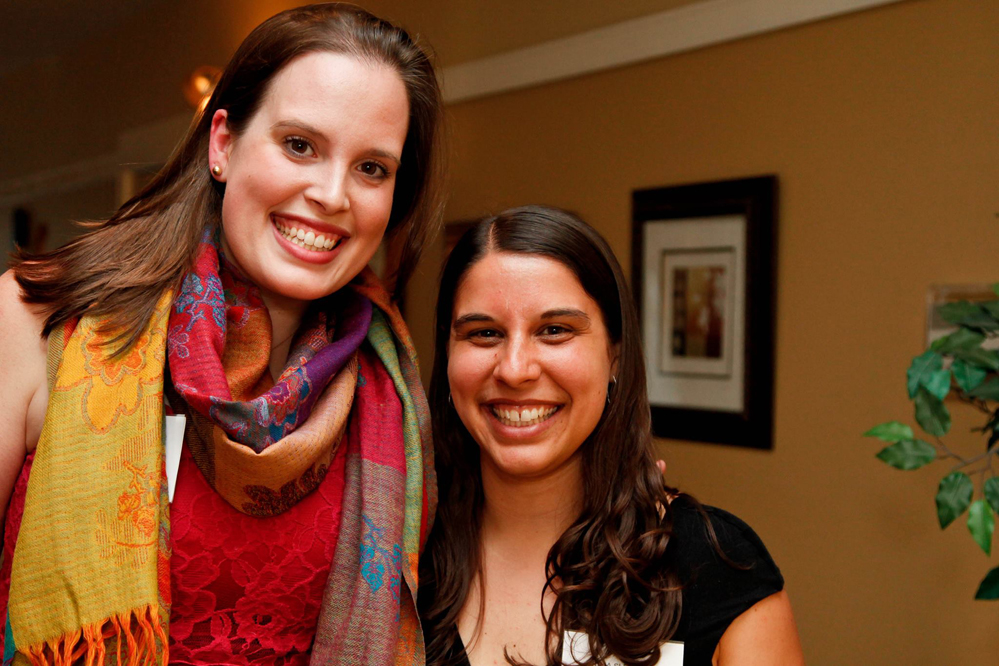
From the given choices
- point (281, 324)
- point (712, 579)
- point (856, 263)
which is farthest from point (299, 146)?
point (856, 263)

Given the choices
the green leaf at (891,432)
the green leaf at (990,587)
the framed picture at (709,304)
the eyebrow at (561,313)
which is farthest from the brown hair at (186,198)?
the framed picture at (709,304)

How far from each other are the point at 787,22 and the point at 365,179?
186cm

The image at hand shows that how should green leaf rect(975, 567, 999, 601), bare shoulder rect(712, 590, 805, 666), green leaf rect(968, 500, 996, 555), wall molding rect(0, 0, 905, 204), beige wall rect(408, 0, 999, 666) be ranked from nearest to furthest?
bare shoulder rect(712, 590, 805, 666) → green leaf rect(968, 500, 996, 555) → green leaf rect(975, 567, 999, 601) → beige wall rect(408, 0, 999, 666) → wall molding rect(0, 0, 905, 204)

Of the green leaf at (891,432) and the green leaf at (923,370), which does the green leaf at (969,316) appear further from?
the green leaf at (891,432)

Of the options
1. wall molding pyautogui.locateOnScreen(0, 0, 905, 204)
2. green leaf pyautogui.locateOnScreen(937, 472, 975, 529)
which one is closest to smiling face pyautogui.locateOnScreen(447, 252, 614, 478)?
green leaf pyautogui.locateOnScreen(937, 472, 975, 529)

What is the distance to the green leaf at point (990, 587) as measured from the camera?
1871mm

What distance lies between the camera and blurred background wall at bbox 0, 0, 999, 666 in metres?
2.36

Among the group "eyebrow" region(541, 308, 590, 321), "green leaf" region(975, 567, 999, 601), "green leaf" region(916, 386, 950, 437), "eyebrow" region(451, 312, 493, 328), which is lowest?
"green leaf" region(975, 567, 999, 601)

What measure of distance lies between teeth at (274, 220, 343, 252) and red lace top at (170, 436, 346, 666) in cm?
35

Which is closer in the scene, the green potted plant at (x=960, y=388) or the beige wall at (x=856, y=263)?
the green potted plant at (x=960, y=388)

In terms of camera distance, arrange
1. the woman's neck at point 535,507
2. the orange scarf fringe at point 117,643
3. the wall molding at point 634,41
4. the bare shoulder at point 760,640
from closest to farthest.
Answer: the orange scarf fringe at point 117,643 < the bare shoulder at point 760,640 < the woman's neck at point 535,507 < the wall molding at point 634,41

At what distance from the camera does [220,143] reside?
1.40 m

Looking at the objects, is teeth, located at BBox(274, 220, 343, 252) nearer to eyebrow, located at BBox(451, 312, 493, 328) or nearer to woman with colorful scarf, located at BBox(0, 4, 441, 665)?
woman with colorful scarf, located at BBox(0, 4, 441, 665)

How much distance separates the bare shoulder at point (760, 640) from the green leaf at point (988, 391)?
0.74 meters
